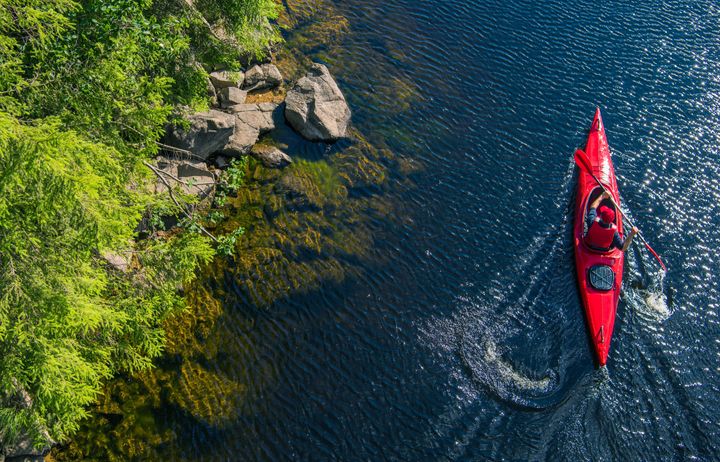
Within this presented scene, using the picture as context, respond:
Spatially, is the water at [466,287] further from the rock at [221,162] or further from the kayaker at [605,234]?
the rock at [221,162]

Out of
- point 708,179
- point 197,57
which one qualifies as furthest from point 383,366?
point 708,179

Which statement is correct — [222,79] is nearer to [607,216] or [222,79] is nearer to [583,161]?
[583,161]

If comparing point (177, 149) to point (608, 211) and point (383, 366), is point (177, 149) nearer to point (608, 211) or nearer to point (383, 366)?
point (383, 366)

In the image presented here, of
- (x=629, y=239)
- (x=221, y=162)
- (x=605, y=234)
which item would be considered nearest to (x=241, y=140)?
(x=221, y=162)

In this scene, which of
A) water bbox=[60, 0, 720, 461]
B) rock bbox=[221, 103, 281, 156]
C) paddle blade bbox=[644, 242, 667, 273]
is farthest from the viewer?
rock bbox=[221, 103, 281, 156]

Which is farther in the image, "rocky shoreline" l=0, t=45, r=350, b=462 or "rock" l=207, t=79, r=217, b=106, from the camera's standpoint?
"rock" l=207, t=79, r=217, b=106

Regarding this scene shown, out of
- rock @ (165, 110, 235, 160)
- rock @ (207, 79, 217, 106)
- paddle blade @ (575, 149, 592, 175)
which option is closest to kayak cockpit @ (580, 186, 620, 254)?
paddle blade @ (575, 149, 592, 175)

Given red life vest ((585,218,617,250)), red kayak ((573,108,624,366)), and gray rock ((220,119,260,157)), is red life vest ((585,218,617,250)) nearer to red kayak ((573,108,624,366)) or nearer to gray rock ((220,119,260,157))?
red kayak ((573,108,624,366))

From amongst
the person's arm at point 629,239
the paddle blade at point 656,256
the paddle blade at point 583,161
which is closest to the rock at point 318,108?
the paddle blade at point 583,161
